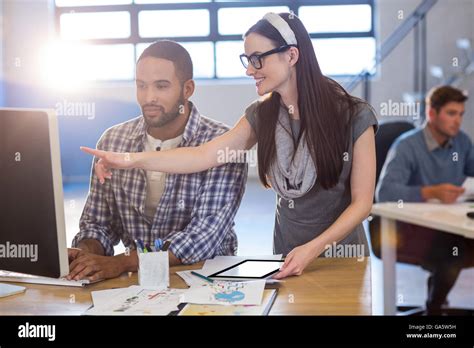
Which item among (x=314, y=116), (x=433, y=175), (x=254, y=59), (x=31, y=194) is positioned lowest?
(x=433, y=175)

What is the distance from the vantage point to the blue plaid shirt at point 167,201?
182 centimetres

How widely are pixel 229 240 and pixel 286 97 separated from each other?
1.50ft

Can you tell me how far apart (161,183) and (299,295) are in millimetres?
772

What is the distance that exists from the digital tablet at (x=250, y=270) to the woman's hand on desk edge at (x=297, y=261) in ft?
0.09

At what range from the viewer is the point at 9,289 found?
56.8 inches

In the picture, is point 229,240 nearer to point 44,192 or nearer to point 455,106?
point 44,192

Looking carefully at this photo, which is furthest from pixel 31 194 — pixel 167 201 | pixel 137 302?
pixel 167 201

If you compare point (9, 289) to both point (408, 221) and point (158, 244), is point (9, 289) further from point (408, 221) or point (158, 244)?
point (408, 221)

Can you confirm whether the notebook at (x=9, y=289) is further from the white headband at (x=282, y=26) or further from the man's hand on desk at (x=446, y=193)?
the man's hand on desk at (x=446, y=193)

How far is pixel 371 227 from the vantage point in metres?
3.19

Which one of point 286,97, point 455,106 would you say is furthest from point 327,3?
point 455,106

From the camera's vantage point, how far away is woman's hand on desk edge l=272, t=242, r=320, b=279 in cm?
146
